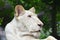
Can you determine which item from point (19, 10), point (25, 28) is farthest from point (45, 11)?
point (25, 28)

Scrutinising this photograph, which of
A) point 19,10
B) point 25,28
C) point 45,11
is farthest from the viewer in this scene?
point 45,11

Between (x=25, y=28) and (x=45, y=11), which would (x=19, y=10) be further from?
(x=45, y=11)

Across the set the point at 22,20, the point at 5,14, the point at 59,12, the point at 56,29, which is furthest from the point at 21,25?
the point at 59,12

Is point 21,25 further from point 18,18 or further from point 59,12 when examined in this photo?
point 59,12

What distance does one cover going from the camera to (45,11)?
609 cm

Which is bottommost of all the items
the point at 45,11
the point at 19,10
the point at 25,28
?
the point at 25,28

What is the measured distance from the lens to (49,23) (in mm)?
5820

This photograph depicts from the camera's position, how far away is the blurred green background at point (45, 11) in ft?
18.3

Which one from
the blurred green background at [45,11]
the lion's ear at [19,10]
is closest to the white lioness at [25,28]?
the lion's ear at [19,10]

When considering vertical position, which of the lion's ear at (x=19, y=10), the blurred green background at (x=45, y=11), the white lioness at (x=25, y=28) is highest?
the blurred green background at (x=45, y=11)

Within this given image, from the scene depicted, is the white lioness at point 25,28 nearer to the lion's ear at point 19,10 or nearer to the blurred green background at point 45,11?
the lion's ear at point 19,10

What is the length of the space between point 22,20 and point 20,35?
0.46 feet

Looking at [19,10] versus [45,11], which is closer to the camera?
[19,10]

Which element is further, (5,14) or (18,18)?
(5,14)
